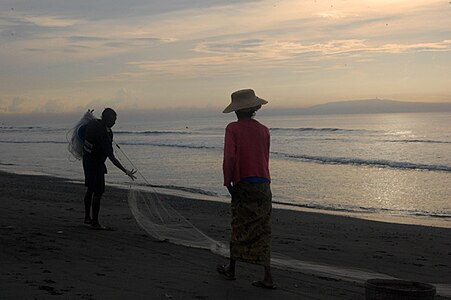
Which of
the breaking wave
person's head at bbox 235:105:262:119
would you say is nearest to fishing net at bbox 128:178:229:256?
person's head at bbox 235:105:262:119

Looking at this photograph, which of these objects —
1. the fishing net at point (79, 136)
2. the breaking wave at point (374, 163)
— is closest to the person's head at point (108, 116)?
the fishing net at point (79, 136)

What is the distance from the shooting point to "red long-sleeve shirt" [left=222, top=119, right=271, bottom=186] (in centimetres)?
502

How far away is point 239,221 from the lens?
16.7 feet

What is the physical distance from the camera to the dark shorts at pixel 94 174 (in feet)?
25.0

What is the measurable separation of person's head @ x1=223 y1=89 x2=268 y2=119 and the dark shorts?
9.91 feet

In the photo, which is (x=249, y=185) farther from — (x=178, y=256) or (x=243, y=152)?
(x=178, y=256)

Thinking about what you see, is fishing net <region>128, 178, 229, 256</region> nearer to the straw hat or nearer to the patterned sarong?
the patterned sarong

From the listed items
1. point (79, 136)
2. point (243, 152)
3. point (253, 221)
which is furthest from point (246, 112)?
point (79, 136)

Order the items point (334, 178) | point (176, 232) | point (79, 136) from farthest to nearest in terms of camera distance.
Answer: point (334, 178) → point (79, 136) → point (176, 232)

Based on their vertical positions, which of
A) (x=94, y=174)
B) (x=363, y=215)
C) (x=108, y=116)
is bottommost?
(x=363, y=215)

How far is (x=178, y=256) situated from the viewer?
20.6ft

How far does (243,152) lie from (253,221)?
600 mm

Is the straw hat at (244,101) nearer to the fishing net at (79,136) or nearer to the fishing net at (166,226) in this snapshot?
the fishing net at (166,226)

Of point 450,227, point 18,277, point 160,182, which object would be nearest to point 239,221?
point 18,277
